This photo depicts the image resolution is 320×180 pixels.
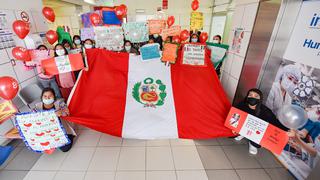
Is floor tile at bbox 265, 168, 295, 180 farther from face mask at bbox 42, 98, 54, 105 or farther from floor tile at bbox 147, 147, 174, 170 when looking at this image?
face mask at bbox 42, 98, 54, 105

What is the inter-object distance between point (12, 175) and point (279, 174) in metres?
3.09

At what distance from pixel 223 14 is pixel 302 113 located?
241 inches

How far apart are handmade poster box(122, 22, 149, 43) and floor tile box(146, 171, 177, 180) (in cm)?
210

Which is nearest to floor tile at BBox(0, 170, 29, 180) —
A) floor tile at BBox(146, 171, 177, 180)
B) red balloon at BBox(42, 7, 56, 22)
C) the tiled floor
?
the tiled floor

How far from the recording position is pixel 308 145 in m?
1.69

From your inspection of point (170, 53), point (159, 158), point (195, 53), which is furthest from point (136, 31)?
point (159, 158)

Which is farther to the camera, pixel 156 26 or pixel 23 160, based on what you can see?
pixel 156 26

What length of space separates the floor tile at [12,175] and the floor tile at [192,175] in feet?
5.84

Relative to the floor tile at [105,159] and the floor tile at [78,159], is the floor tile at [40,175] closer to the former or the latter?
the floor tile at [78,159]

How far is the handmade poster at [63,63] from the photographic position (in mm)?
2317

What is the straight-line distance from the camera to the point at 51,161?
2.08 meters

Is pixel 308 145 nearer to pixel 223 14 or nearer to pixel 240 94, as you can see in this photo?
pixel 240 94

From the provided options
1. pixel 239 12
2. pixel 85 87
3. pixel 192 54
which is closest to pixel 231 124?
pixel 192 54

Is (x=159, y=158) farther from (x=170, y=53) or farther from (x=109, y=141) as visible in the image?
(x=170, y=53)
